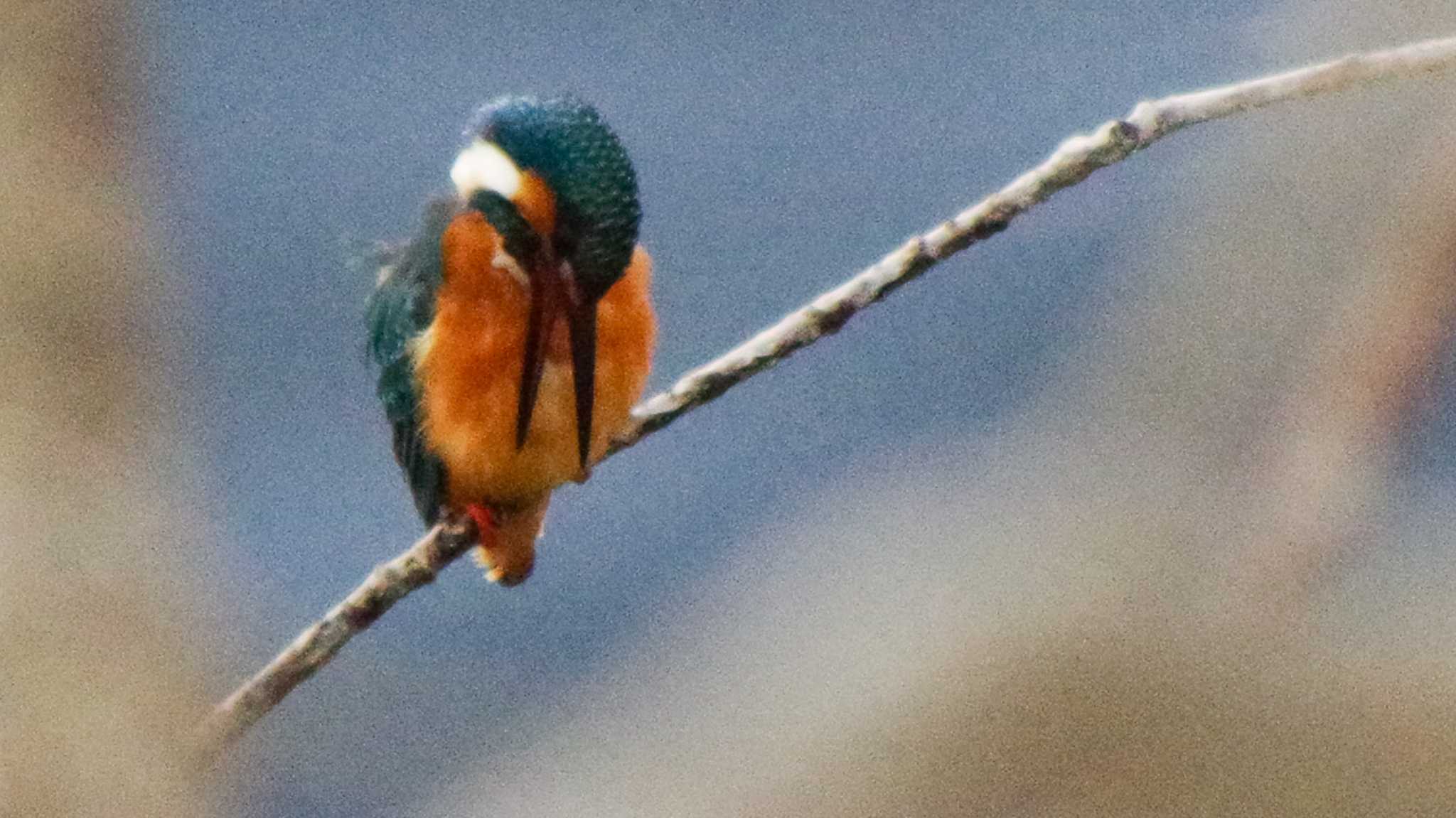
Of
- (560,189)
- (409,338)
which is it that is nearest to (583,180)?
(560,189)

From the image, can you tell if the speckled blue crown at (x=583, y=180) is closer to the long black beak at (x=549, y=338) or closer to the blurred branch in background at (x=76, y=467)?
the long black beak at (x=549, y=338)

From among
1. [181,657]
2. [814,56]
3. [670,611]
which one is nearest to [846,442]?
[670,611]

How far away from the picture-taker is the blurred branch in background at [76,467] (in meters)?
0.63

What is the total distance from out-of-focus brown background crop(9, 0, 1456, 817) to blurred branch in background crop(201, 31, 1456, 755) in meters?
0.04

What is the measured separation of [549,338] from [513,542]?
0.22m

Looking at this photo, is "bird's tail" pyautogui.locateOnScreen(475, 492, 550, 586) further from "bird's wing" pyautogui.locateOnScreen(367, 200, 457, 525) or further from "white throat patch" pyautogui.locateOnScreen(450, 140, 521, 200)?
"white throat patch" pyautogui.locateOnScreen(450, 140, 521, 200)

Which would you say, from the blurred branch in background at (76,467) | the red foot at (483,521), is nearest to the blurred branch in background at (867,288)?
the red foot at (483,521)

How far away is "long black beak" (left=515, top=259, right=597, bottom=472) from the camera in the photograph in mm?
925

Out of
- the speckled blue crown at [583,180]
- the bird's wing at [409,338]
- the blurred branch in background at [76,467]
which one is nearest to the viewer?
the blurred branch in background at [76,467]

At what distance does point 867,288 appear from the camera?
911 millimetres

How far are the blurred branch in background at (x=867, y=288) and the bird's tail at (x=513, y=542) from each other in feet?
0.10

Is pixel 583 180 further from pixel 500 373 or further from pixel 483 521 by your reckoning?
pixel 483 521

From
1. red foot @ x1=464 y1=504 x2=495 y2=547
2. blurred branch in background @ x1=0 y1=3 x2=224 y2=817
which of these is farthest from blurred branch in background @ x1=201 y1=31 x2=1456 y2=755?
blurred branch in background @ x1=0 y1=3 x2=224 y2=817

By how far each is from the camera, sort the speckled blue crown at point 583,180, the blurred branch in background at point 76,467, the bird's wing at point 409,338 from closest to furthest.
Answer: the blurred branch in background at point 76,467 → the speckled blue crown at point 583,180 → the bird's wing at point 409,338
